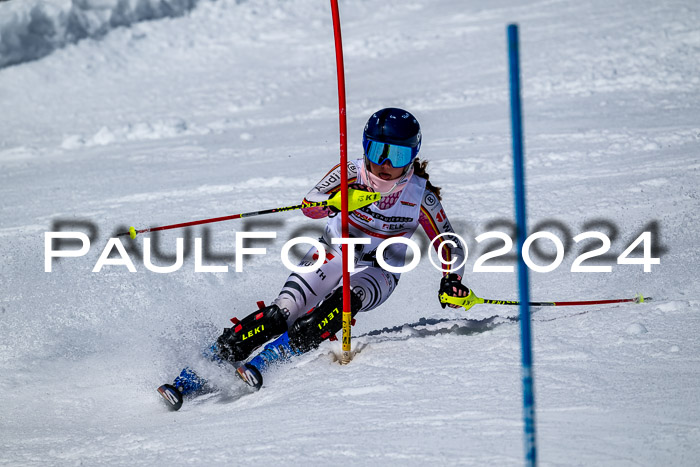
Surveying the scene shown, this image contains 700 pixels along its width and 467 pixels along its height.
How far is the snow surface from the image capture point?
3.04 meters

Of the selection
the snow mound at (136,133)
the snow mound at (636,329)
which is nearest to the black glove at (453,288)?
the snow mound at (636,329)

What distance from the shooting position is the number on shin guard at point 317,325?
3703mm

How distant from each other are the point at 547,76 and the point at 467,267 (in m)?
5.01

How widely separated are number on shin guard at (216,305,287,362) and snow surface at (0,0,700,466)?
0.16m

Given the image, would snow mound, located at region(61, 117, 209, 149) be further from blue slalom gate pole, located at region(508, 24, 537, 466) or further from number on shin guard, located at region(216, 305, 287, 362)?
blue slalom gate pole, located at region(508, 24, 537, 466)

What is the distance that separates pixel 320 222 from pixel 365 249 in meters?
2.24

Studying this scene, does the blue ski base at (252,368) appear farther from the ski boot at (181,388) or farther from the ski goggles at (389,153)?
the ski goggles at (389,153)

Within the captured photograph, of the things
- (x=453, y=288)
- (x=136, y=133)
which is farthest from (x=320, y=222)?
(x=136, y=133)

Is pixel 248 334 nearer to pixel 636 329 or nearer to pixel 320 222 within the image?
pixel 636 329

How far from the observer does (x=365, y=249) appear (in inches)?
165

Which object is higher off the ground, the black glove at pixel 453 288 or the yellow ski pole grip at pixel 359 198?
the yellow ski pole grip at pixel 359 198

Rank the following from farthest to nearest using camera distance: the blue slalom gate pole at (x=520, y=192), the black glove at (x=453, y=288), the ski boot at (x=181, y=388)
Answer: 1. the black glove at (x=453, y=288)
2. the ski boot at (x=181, y=388)
3. the blue slalom gate pole at (x=520, y=192)

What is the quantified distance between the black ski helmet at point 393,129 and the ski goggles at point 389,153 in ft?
0.05

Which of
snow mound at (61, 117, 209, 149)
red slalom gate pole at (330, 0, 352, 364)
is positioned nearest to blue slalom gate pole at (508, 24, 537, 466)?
red slalom gate pole at (330, 0, 352, 364)
